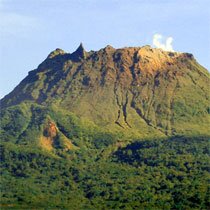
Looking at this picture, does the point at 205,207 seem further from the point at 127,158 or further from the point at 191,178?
the point at 127,158

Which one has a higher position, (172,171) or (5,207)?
(172,171)

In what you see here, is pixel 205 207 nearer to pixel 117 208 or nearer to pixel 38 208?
pixel 117 208

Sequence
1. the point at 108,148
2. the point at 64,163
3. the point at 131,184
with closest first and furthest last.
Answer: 1. the point at 131,184
2. the point at 64,163
3. the point at 108,148

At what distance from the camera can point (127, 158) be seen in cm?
18862

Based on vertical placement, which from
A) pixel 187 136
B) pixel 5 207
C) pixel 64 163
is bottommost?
pixel 5 207

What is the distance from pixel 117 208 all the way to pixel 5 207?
2119cm

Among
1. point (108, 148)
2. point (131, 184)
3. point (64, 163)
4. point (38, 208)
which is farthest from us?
point (108, 148)

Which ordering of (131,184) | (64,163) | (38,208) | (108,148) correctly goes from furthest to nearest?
(108,148), (64,163), (131,184), (38,208)

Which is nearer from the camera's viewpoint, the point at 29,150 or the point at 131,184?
the point at 131,184

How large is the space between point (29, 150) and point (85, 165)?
47.7 feet

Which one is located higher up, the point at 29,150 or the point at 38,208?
the point at 29,150

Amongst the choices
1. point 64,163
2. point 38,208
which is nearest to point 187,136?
point 64,163

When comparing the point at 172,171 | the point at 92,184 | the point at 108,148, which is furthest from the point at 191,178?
the point at 108,148

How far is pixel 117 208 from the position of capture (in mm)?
147000
